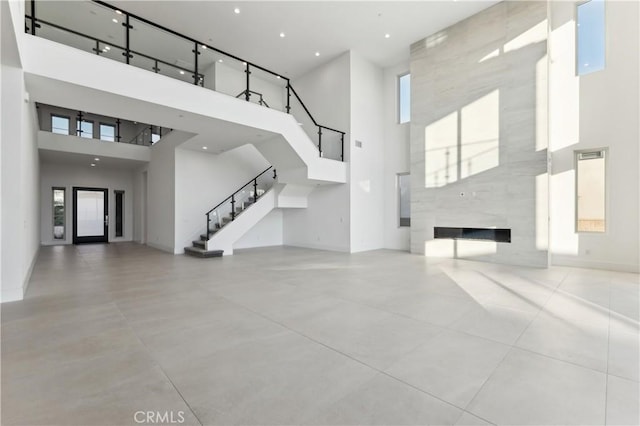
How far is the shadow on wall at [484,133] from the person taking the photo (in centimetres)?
750

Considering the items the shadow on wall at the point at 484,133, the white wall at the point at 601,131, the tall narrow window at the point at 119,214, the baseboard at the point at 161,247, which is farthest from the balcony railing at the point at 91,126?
the white wall at the point at 601,131

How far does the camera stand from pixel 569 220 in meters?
7.53

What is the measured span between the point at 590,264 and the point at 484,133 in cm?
426

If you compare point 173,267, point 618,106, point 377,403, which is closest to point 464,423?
point 377,403

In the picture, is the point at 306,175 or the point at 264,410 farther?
the point at 306,175

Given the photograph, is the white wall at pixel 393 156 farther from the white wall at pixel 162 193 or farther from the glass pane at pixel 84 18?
the glass pane at pixel 84 18

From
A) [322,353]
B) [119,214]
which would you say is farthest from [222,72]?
[322,353]

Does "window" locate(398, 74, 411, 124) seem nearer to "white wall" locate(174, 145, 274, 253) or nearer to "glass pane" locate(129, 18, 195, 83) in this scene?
"white wall" locate(174, 145, 274, 253)

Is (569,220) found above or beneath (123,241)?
above

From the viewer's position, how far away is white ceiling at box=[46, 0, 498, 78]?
805 cm

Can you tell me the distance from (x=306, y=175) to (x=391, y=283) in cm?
450

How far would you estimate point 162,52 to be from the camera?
10391 millimetres

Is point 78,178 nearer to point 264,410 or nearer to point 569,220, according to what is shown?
point 264,410

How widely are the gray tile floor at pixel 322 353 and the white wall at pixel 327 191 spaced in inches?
192
